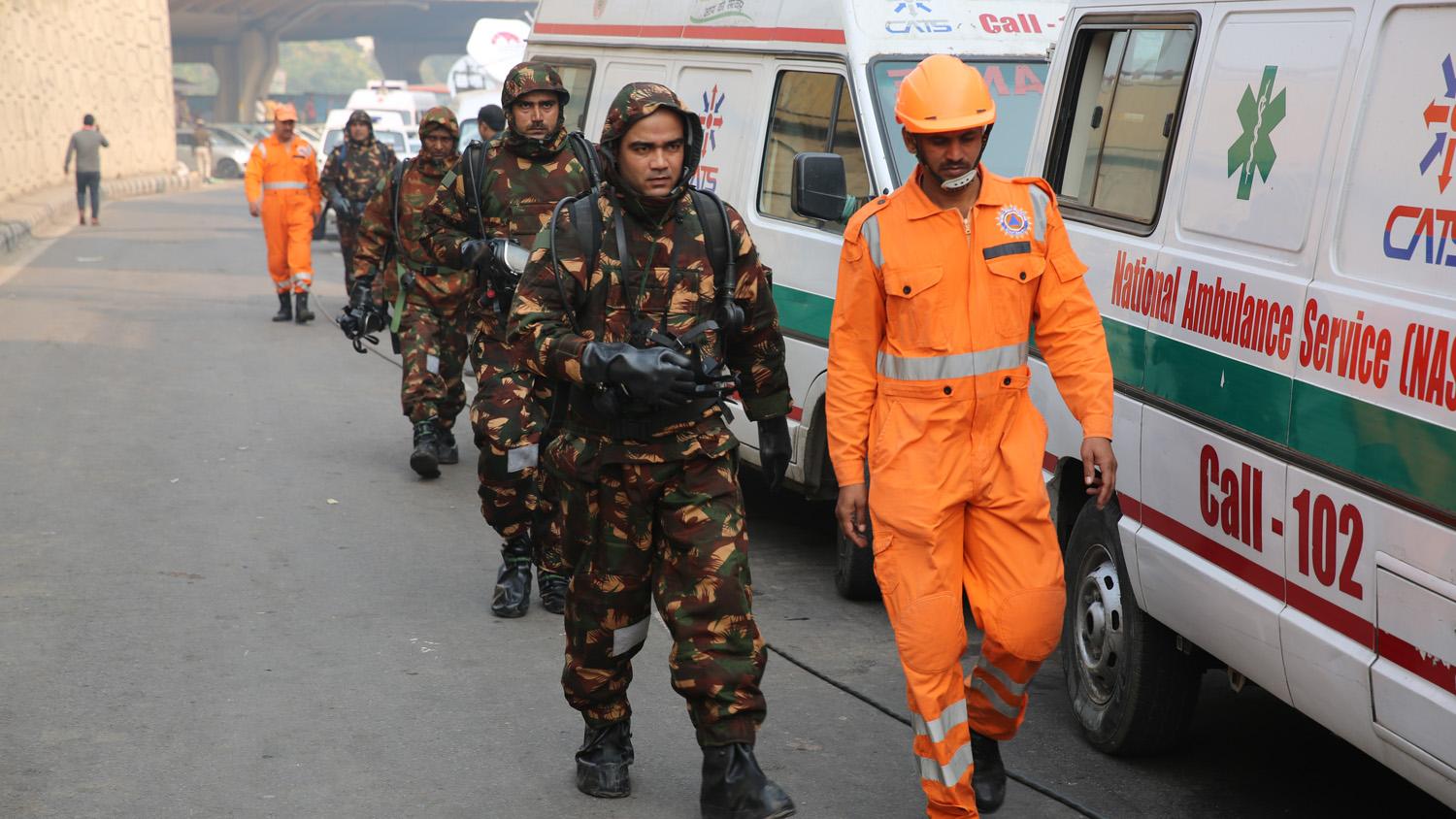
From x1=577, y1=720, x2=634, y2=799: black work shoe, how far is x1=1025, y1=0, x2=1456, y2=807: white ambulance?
4.55 feet

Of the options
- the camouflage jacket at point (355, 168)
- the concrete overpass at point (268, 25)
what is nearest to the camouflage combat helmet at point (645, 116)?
the camouflage jacket at point (355, 168)

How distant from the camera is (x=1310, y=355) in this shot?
147 inches

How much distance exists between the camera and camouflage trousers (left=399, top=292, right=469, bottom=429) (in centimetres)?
890

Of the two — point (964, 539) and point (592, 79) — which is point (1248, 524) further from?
point (592, 79)

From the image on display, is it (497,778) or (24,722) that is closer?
(497,778)

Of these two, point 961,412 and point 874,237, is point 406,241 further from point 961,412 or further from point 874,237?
point 961,412

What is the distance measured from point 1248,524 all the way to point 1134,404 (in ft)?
2.23

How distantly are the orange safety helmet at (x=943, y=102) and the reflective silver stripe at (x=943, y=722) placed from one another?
137cm

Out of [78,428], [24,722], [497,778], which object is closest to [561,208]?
[497,778]

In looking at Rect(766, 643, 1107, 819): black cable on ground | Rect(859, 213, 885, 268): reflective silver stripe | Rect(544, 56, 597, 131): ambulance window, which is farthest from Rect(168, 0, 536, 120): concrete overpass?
Rect(859, 213, 885, 268): reflective silver stripe

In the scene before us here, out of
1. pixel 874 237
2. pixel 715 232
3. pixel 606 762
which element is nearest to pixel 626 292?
pixel 715 232

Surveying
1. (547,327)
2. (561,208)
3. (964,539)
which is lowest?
(964,539)

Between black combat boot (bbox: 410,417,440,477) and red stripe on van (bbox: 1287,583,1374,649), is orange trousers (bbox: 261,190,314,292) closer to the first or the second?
black combat boot (bbox: 410,417,440,477)

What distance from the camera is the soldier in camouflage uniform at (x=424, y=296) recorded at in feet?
29.1
